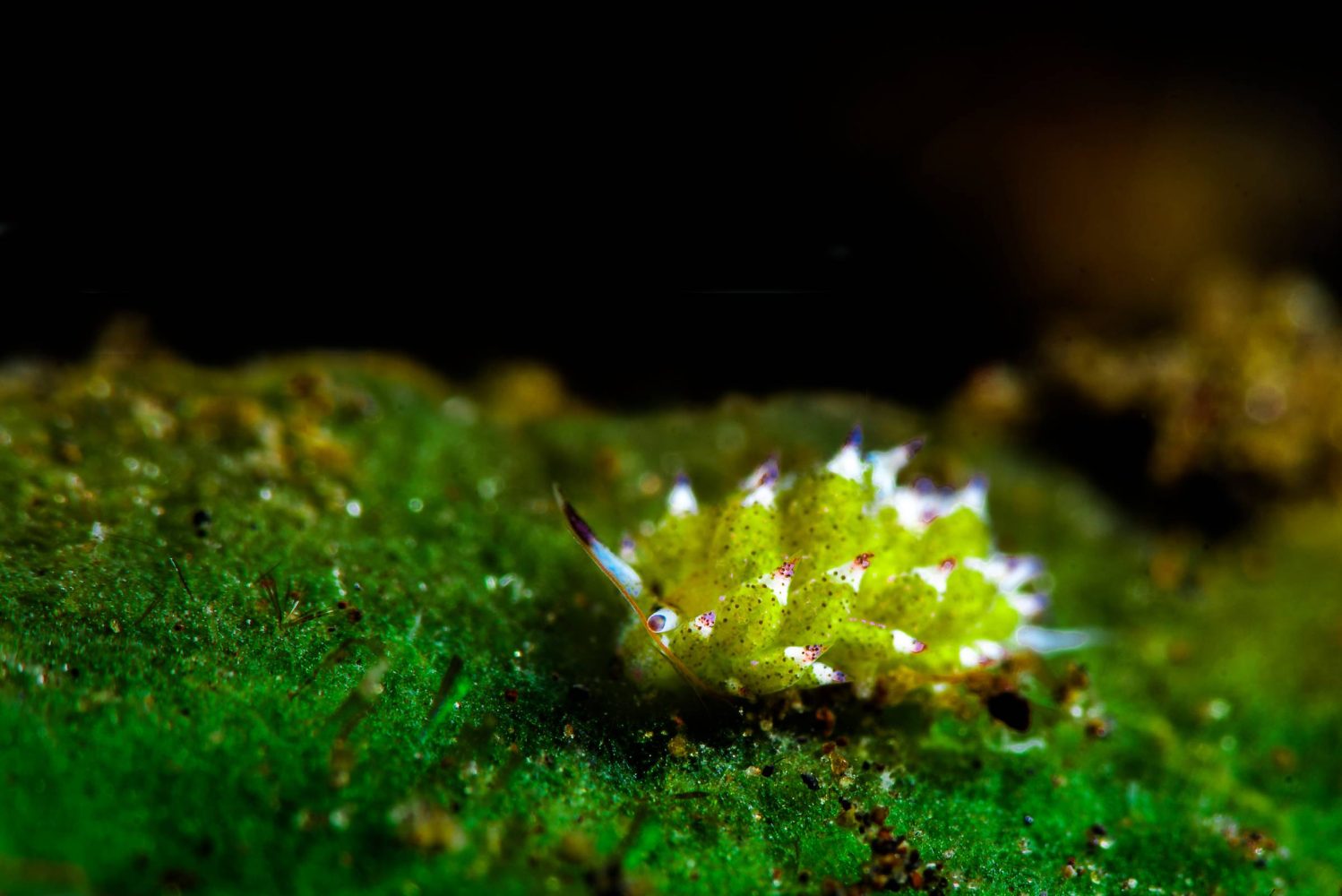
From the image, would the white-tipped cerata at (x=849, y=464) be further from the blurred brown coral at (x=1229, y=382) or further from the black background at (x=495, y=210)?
the blurred brown coral at (x=1229, y=382)

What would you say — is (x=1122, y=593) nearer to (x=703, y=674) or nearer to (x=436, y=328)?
(x=703, y=674)

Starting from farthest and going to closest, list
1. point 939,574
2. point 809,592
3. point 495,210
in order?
point 495,210 < point 939,574 < point 809,592

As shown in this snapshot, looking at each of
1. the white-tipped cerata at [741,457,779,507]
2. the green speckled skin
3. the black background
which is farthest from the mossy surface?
the white-tipped cerata at [741,457,779,507]

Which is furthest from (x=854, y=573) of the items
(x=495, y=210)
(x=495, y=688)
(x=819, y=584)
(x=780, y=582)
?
(x=495, y=210)

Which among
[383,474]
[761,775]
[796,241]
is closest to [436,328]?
[383,474]

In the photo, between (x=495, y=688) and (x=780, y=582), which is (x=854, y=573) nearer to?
(x=780, y=582)

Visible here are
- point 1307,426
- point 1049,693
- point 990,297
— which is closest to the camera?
point 1049,693
